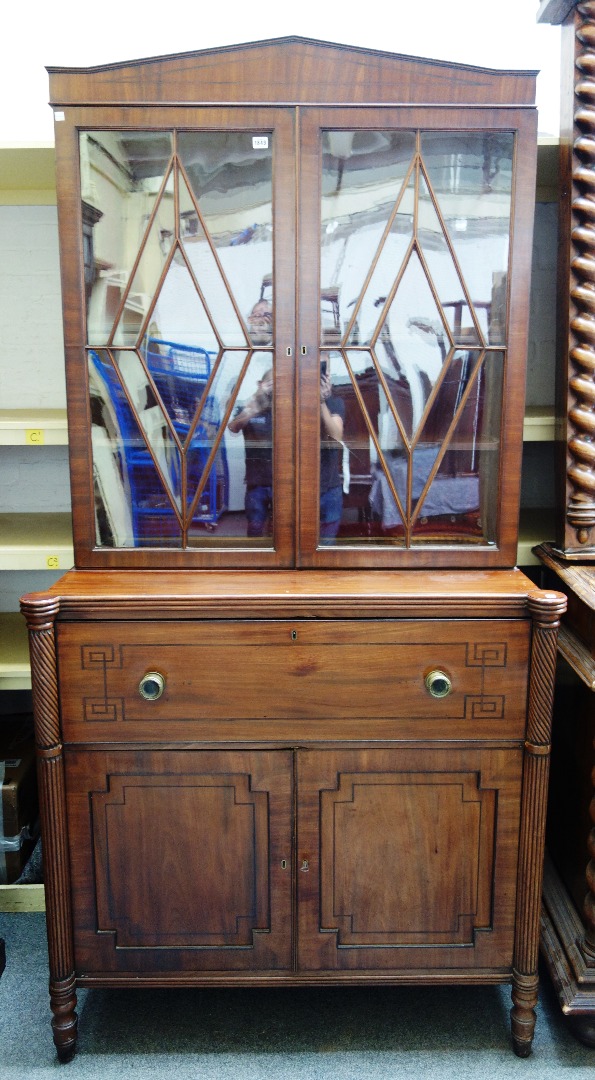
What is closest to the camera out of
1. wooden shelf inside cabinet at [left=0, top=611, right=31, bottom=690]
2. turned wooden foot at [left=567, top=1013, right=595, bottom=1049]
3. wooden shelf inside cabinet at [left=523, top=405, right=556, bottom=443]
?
turned wooden foot at [left=567, top=1013, right=595, bottom=1049]

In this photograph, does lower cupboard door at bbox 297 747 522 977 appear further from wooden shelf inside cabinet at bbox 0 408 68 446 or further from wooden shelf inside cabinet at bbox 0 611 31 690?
wooden shelf inside cabinet at bbox 0 408 68 446

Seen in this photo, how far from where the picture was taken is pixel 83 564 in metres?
1.50

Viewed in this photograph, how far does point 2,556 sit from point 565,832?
4.41 feet

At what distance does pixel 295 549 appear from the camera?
1494mm

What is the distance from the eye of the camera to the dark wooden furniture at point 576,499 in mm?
1455

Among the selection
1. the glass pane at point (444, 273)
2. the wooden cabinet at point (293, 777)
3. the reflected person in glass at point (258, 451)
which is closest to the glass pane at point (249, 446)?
the reflected person in glass at point (258, 451)

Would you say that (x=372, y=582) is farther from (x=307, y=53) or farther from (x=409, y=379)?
(x=307, y=53)

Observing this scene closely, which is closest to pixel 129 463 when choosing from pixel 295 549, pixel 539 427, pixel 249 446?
pixel 249 446

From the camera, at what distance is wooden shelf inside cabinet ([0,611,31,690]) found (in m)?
1.77

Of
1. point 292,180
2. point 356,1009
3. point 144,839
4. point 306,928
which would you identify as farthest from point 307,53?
point 356,1009

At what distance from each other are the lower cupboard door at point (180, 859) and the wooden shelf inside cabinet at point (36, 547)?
0.49m

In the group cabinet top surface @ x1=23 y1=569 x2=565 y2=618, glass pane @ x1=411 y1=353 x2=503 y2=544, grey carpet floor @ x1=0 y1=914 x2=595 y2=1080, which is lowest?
grey carpet floor @ x1=0 y1=914 x2=595 y2=1080

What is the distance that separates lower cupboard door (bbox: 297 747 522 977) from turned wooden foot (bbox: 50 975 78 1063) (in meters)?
0.42

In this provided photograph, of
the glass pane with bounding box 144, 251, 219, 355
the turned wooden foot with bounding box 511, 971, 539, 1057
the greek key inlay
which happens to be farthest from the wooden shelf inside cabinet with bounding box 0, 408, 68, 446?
the turned wooden foot with bounding box 511, 971, 539, 1057
